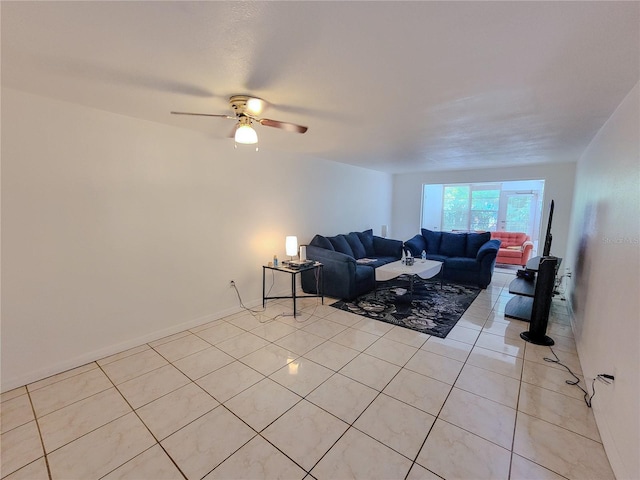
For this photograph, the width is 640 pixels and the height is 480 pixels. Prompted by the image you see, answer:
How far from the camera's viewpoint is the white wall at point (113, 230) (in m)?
2.14

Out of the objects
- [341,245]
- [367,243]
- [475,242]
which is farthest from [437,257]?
[341,245]

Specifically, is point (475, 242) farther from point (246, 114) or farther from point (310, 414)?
point (246, 114)

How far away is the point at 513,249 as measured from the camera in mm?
6723

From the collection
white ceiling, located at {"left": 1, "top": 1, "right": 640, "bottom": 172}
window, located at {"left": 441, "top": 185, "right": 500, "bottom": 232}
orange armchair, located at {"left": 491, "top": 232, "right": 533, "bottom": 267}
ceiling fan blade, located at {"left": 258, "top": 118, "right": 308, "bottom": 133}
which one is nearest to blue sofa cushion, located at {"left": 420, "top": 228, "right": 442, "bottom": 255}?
Answer: orange armchair, located at {"left": 491, "top": 232, "right": 533, "bottom": 267}

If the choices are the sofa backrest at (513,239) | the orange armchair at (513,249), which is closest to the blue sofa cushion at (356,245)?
the orange armchair at (513,249)

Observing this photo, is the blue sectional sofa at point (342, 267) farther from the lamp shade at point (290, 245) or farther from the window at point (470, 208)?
the window at point (470, 208)

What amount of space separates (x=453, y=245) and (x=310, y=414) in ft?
15.2

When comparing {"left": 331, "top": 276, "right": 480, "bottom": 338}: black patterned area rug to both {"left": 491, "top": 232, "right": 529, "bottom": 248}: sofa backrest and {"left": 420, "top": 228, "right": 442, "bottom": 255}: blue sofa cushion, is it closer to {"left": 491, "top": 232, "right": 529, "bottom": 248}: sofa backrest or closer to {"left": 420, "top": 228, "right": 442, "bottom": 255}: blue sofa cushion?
{"left": 420, "top": 228, "right": 442, "bottom": 255}: blue sofa cushion

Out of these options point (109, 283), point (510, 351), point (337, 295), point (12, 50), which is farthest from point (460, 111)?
point (109, 283)

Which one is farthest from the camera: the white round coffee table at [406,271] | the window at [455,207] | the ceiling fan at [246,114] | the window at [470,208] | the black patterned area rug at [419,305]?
the window at [455,207]

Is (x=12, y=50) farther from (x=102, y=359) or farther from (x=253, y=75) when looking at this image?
(x=102, y=359)

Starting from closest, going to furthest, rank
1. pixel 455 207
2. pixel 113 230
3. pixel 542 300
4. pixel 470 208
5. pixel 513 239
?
pixel 113 230
pixel 542 300
pixel 513 239
pixel 470 208
pixel 455 207

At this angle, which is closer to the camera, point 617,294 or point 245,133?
point 617,294

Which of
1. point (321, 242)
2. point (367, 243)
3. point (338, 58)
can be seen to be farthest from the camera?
point (367, 243)
